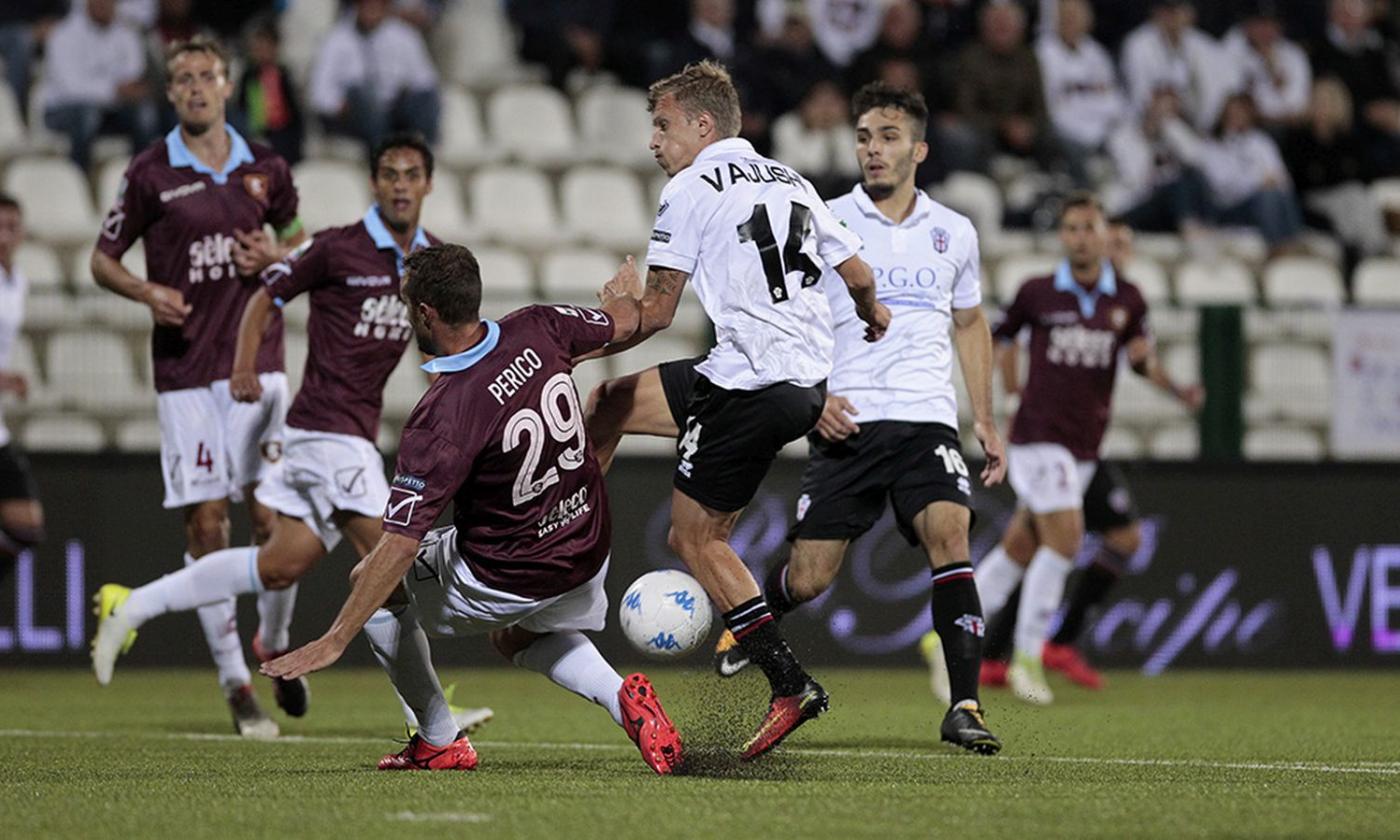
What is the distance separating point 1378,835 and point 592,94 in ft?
36.6

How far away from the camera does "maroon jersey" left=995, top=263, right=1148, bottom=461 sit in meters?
11.2

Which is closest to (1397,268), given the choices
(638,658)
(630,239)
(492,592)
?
(630,239)

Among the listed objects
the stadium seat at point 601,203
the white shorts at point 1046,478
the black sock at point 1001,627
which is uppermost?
the stadium seat at point 601,203

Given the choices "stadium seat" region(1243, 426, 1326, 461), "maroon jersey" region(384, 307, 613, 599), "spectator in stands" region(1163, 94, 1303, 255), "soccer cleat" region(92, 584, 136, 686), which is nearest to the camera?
"maroon jersey" region(384, 307, 613, 599)

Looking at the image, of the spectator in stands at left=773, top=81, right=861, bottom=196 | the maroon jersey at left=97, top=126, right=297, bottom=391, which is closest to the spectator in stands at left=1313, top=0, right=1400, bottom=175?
the spectator in stands at left=773, top=81, right=861, bottom=196

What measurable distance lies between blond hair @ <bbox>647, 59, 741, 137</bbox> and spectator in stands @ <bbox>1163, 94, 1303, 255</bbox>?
994 cm

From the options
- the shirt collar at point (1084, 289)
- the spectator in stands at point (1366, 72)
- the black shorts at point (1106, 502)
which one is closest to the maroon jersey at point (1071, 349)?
the shirt collar at point (1084, 289)

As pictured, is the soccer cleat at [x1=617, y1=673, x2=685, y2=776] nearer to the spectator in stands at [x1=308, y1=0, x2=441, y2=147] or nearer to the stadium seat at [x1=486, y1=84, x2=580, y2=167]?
A: the spectator in stands at [x1=308, y1=0, x2=441, y2=147]

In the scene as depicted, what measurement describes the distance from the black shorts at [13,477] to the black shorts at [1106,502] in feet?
18.8

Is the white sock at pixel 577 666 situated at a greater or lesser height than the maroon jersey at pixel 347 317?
lesser

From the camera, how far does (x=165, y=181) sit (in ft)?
29.1

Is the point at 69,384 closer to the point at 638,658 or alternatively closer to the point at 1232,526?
the point at 638,658

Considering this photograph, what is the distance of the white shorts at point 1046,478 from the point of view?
11.0m

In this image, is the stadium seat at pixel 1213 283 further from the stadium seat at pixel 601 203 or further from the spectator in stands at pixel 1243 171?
the stadium seat at pixel 601 203
